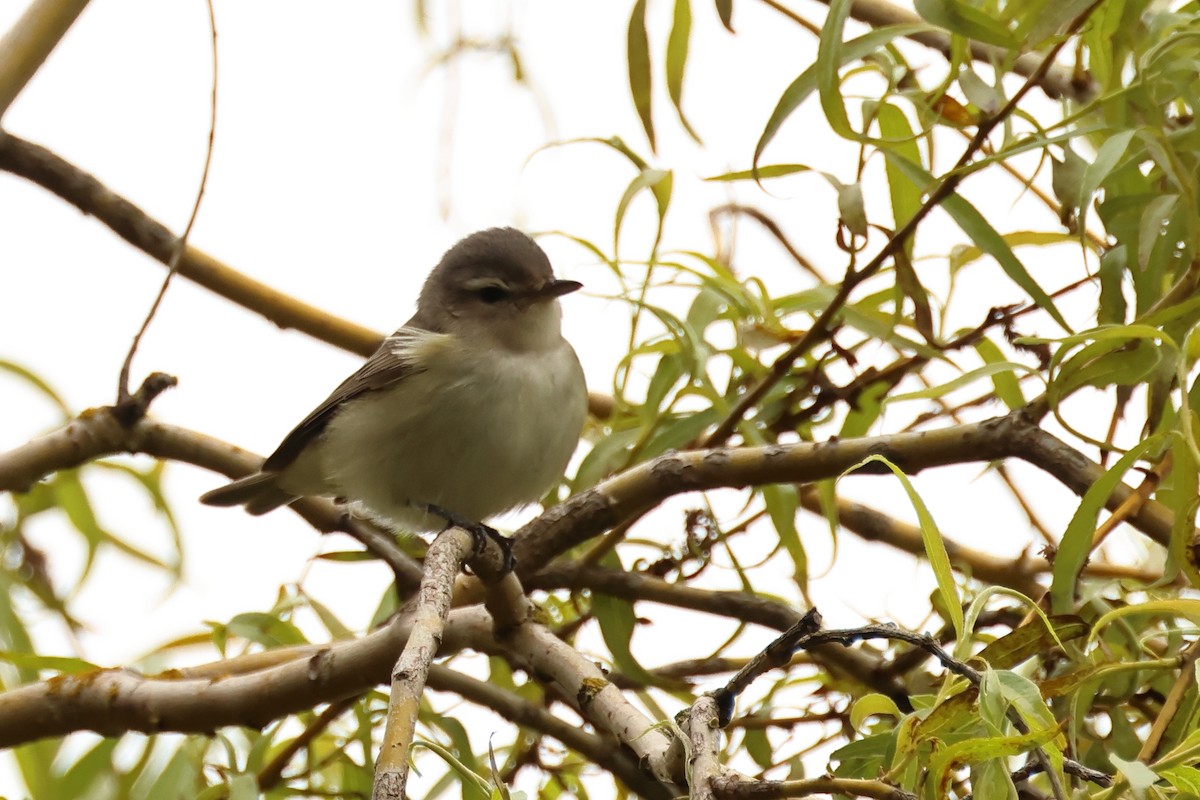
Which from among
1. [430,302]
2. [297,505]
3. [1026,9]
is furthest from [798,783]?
[430,302]

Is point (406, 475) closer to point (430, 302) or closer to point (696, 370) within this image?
point (430, 302)

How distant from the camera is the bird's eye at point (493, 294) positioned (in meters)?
3.01

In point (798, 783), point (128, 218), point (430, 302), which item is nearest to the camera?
point (798, 783)

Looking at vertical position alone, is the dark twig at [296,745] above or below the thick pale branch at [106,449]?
below

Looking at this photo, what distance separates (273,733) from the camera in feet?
6.33

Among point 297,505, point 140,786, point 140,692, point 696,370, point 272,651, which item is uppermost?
point 297,505

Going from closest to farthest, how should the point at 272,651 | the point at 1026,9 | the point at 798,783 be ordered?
the point at 798,783 → the point at 1026,9 → the point at 272,651

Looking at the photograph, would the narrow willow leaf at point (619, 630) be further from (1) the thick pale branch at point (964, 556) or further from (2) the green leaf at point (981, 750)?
(2) the green leaf at point (981, 750)

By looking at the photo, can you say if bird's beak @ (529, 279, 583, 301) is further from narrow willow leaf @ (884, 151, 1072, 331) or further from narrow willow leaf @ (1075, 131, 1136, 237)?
narrow willow leaf @ (1075, 131, 1136, 237)

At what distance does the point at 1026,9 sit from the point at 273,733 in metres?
1.47

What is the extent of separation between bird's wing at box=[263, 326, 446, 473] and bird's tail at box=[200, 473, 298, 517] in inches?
4.7

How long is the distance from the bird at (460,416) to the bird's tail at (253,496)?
0.06ft

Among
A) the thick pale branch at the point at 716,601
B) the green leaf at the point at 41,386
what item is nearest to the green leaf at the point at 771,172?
the thick pale branch at the point at 716,601

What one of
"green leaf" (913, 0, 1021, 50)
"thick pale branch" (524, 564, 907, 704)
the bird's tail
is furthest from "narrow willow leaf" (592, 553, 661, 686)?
the bird's tail
